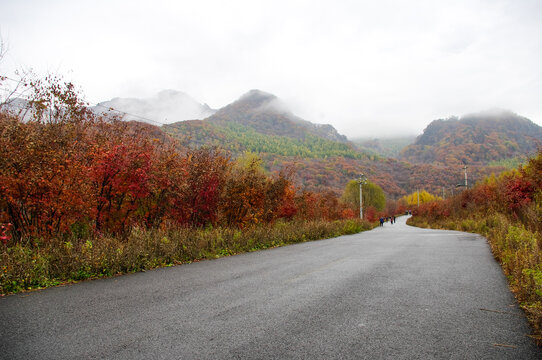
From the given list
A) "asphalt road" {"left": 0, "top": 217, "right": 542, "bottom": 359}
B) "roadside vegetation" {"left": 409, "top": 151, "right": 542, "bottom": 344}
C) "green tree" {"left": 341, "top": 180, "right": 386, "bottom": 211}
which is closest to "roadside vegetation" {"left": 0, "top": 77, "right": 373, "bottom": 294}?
"asphalt road" {"left": 0, "top": 217, "right": 542, "bottom": 359}

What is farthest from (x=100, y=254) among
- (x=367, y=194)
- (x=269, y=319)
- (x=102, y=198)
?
(x=367, y=194)

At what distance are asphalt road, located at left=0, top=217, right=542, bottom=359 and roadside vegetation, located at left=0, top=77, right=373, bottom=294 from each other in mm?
1086

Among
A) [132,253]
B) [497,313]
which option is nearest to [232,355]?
[497,313]

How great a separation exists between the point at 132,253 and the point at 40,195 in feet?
8.74

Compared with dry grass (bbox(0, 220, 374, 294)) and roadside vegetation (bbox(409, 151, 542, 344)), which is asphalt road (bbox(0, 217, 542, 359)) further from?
dry grass (bbox(0, 220, 374, 294))

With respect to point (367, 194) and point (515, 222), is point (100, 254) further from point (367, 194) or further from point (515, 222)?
point (367, 194)

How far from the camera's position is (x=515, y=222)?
59.9ft

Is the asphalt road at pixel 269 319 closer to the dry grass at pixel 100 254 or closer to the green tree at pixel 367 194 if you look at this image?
the dry grass at pixel 100 254

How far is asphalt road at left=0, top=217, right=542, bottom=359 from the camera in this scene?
350cm

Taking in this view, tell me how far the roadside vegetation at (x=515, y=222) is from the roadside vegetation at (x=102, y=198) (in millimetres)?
7967

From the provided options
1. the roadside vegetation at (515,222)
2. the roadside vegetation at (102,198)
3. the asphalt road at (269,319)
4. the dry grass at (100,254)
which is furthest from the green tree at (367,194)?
the asphalt road at (269,319)

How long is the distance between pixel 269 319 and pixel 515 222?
1948 cm

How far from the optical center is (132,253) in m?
8.27

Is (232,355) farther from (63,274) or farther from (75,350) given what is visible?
(63,274)
